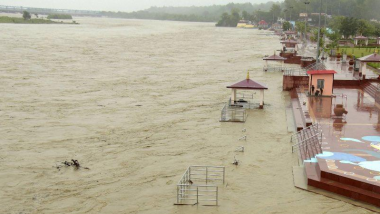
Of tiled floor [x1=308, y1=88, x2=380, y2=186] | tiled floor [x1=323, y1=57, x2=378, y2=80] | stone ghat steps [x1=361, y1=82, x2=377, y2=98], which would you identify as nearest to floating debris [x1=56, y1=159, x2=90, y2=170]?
tiled floor [x1=308, y1=88, x2=380, y2=186]

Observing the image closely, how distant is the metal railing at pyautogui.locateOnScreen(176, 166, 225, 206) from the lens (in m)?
12.6

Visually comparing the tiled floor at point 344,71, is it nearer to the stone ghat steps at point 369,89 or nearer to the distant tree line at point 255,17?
the stone ghat steps at point 369,89

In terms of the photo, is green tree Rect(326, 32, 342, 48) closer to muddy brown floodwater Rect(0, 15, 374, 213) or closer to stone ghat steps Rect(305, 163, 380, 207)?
muddy brown floodwater Rect(0, 15, 374, 213)

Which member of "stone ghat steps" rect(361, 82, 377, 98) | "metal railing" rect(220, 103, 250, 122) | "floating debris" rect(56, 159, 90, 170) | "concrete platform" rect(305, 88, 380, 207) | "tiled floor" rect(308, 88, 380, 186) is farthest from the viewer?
"stone ghat steps" rect(361, 82, 377, 98)

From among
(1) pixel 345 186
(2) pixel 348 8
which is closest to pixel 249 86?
(1) pixel 345 186

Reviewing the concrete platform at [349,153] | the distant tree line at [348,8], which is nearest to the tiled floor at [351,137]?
the concrete platform at [349,153]

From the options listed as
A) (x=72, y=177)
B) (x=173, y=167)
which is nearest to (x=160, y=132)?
(x=173, y=167)

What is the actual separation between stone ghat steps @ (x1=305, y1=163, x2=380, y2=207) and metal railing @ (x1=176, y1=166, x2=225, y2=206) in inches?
→ 101

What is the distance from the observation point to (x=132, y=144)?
58.9 ft

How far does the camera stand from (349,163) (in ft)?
44.8

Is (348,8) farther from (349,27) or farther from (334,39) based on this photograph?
(334,39)

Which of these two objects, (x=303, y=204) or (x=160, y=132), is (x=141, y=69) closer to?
(x=160, y=132)

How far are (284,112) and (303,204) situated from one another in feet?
36.6

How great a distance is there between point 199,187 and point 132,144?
5.31 m
